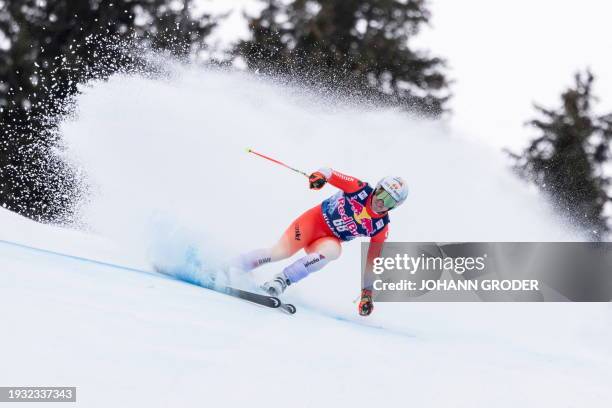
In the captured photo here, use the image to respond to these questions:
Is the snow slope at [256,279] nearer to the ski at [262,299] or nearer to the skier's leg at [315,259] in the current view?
the ski at [262,299]

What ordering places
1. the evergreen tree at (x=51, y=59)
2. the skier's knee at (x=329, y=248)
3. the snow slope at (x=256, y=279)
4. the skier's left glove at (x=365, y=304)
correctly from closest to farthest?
the snow slope at (x=256, y=279), the skier's knee at (x=329, y=248), the skier's left glove at (x=365, y=304), the evergreen tree at (x=51, y=59)

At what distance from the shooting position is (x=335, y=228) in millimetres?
5762

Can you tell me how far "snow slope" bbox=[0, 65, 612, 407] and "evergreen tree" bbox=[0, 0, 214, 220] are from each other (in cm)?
288

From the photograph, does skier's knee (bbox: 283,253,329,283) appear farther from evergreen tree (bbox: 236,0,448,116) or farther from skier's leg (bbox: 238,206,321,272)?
evergreen tree (bbox: 236,0,448,116)

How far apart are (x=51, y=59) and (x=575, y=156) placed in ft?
37.3

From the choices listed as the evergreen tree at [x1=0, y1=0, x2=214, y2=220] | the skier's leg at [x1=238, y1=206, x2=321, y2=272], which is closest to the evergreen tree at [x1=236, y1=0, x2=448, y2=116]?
the evergreen tree at [x1=0, y1=0, x2=214, y2=220]

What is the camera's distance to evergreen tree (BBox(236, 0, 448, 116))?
1589cm

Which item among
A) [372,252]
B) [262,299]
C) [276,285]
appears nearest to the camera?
[262,299]

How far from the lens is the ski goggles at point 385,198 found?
544 centimetres

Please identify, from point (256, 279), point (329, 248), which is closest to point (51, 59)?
point (256, 279)

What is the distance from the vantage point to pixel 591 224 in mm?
14828

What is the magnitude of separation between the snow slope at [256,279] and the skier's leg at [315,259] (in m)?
0.39

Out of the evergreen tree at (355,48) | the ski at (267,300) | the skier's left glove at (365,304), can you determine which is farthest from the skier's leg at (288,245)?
the evergreen tree at (355,48)

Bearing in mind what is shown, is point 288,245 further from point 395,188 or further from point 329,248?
point 395,188
